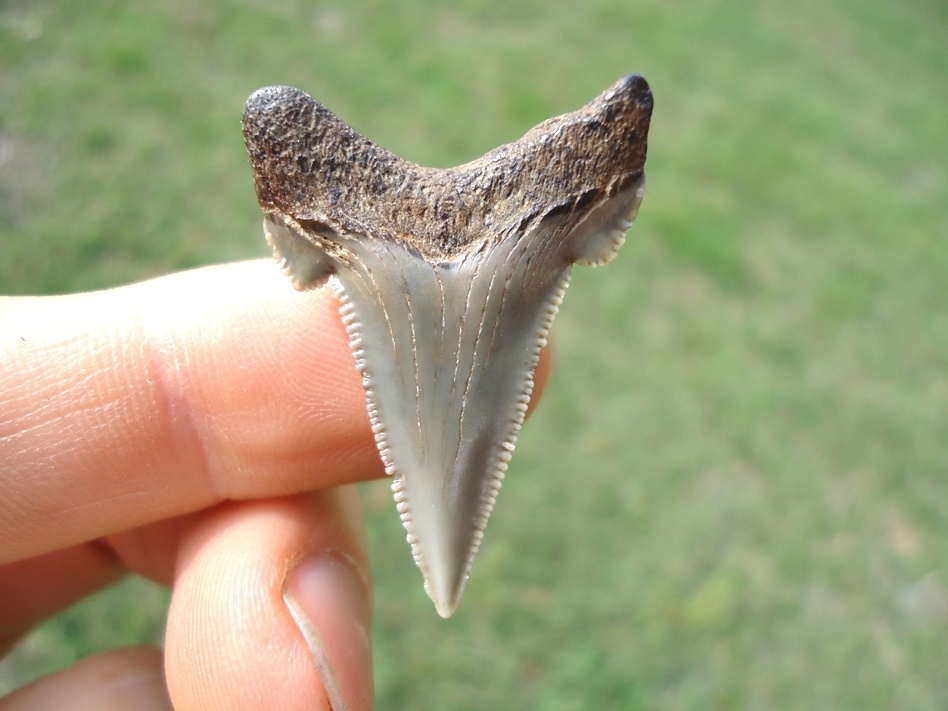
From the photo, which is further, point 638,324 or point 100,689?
point 638,324

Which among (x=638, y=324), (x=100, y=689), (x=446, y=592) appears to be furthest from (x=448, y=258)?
(x=638, y=324)

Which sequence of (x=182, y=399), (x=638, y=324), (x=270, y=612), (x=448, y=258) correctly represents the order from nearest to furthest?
1. (x=448, y=258)
2. (x=270, y=612)
3. (x=182, y=399)
4. (x=638, y=324)

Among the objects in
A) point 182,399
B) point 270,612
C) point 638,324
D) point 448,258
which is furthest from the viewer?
point 638,324

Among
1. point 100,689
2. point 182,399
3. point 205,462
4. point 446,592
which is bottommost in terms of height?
point 100,689

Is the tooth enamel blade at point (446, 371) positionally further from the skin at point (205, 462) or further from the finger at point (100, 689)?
the finger at point (100, 689)

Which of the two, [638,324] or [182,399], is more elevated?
[182,399]

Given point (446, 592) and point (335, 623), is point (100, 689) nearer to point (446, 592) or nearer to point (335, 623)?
point (335, 623)

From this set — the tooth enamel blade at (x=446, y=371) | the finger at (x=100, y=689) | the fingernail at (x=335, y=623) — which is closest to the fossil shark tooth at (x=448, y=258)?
the tooth enamel blade at (x=446, y=371)
